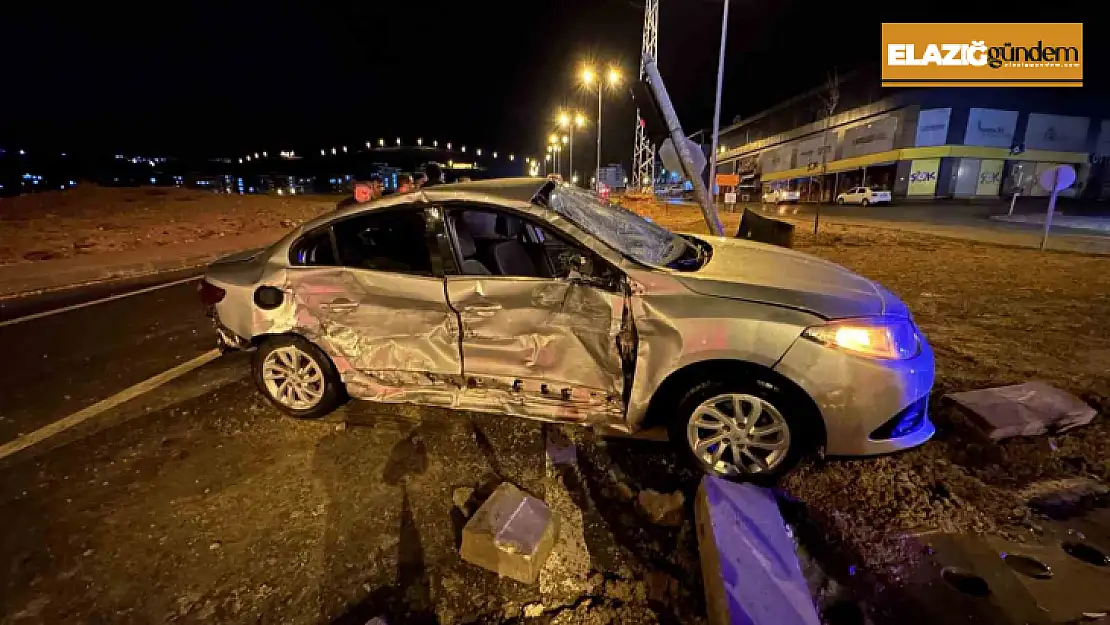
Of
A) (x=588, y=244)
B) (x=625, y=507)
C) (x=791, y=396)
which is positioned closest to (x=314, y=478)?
(x=625, y=507)

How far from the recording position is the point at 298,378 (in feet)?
11.8

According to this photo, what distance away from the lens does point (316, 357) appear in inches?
138

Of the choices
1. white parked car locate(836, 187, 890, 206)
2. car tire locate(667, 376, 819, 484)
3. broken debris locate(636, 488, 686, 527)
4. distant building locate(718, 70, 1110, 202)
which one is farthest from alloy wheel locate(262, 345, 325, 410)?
distant building locate(718, 70, 1110, 202)

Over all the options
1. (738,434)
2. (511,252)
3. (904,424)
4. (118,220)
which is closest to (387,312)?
(511,252)

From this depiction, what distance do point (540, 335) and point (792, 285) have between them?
4.70 ft

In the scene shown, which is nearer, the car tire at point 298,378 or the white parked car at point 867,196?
the car tire at point 298,378

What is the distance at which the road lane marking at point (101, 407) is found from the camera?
3365 mm

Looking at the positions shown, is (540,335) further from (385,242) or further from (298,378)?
(298,378)

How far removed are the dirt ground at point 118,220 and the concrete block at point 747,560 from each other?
14.4 meters

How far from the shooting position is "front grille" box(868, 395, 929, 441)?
2.59 metres

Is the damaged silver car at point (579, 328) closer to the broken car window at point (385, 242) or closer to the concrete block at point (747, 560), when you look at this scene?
the broken car window at point (385, 242)

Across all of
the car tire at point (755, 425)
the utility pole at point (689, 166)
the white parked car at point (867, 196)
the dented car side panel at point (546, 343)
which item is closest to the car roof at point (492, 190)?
the dented car side panel at point (546, 343)

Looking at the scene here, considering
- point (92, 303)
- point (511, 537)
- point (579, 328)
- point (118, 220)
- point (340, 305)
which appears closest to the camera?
point (511, 537)

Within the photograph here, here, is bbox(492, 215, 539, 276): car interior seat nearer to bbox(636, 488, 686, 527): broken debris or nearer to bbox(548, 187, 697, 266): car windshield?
bbox(548, 187, 697, 266): car windshield
